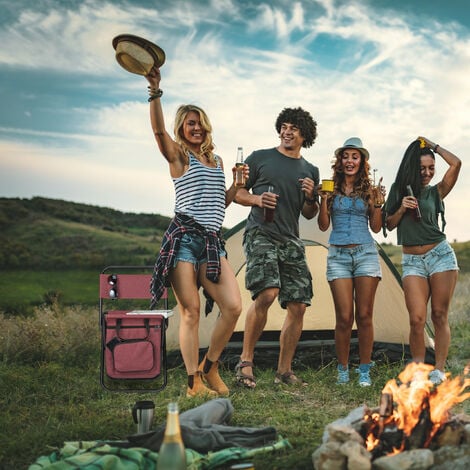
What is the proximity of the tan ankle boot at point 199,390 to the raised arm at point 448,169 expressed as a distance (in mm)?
2279

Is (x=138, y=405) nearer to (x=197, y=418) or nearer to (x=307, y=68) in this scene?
(x=197, y=418)

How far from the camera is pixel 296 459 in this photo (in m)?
3.07

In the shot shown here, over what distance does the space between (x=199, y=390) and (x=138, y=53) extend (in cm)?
221

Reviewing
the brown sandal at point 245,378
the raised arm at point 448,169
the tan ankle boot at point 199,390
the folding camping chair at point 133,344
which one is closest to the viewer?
the tan ankle boot at point 199,390

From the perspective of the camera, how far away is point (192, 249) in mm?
4371

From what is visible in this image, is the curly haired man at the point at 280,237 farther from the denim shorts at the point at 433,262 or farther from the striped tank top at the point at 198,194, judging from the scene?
the denim shorts at the point at 433,262

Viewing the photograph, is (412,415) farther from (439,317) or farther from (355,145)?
(355,145)

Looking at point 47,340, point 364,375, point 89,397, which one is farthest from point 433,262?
point 47,340

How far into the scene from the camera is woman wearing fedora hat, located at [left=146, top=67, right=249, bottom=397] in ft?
14.2

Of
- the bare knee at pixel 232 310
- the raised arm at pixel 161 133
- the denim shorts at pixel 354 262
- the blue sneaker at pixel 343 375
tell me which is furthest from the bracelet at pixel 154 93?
the blue sneaker at pixel 343 375

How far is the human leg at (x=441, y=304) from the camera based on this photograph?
4789 millimetres

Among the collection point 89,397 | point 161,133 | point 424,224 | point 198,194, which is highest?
point 161,133

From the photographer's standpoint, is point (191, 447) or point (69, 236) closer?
point (191, 447)

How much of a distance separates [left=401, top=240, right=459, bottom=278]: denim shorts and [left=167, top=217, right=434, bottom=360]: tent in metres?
1.00
